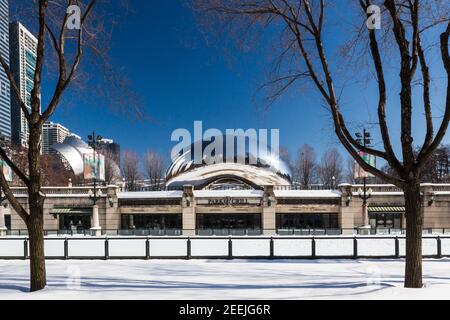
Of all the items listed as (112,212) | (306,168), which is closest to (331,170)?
(306,168)

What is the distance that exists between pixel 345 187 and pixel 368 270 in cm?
2555

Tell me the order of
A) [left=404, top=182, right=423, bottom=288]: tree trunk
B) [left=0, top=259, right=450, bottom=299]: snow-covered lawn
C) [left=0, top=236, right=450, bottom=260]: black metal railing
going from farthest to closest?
[left=0, top=236, right=450, bottom=260]: black metal railing → [left=404, top=182, right=423, bottom=288]: tree trunk → [left=0, top=259, right=450, bottom=299]: snow-covered lawn

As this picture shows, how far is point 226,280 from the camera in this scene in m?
9.90

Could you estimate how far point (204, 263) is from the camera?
13.1 metres

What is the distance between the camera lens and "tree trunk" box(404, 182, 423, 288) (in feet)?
27.0

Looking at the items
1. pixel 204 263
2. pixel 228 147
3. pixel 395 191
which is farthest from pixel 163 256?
pixel 228 147

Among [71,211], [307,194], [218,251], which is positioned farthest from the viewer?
[71,211]

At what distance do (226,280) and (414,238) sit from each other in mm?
4906

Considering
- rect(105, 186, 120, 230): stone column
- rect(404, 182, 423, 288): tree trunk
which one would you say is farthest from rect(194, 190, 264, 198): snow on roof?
rect(404, 182, 423, 288): tree trunk

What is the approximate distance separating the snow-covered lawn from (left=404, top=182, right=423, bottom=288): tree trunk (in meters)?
0.30

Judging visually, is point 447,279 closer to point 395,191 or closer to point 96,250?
point 96,250

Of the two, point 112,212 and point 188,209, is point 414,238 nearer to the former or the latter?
Answer: point 188,209

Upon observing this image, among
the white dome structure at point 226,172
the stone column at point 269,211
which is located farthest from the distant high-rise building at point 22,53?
the white dome structure at point 226,172

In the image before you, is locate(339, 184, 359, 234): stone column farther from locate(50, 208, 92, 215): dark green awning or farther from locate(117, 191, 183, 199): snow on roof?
locate(50, 208, 92, 215): dark green awning
